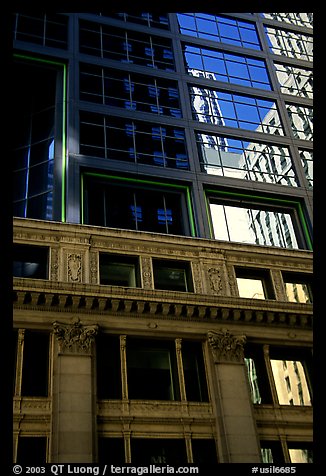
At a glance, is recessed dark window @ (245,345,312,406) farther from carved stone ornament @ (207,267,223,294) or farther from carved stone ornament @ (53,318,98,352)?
carved stone ornament @ (53,318,98,352)

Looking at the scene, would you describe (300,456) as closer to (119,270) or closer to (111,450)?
(111,450)

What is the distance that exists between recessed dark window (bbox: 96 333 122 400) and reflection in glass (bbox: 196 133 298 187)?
13.4m

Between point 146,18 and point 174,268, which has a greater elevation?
point 146,18

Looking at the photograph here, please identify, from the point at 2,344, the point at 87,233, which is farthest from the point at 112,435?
the point at 2,344

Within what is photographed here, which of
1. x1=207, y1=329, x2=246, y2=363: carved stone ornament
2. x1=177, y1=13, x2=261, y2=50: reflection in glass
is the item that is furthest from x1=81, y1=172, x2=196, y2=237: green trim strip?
x1=177, y1=13, x2=261, y2=50: reflection in glass

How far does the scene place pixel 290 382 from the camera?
25.8m

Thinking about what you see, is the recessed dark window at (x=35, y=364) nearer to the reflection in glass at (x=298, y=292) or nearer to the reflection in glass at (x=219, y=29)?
the reflection in glass at (x=298, y=292)

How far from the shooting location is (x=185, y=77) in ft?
117

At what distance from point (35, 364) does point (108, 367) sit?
3198 millimetres

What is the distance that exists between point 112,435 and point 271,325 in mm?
9961

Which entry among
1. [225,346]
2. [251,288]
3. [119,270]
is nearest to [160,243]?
[119,270]

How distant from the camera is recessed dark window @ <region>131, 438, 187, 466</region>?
69.3ft

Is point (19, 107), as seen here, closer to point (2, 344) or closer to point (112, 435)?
point (112, 435)

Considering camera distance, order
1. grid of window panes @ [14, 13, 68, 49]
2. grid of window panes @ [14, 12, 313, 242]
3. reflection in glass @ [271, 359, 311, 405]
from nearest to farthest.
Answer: reflection in glass @ [271, 359, 311, 405] → grid of window panes @ [14, 12, 313, 242] → grid of window panes @ [14, 13, 68, 49]
